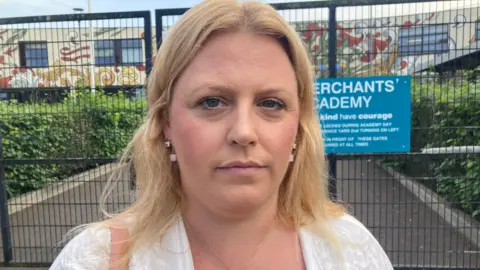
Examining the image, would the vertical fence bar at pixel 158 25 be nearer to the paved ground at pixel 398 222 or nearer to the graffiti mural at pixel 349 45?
the graffiti mural at pixel 349 45

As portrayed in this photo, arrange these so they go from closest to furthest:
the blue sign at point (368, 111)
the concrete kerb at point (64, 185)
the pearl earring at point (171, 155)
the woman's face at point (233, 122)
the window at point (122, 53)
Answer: the woman's face at point (233, 122), the pearl earring at point (171, 155), the blue sign at point (368, 111), the window at point (122, 53), the concrete kerb at point (64, 185)

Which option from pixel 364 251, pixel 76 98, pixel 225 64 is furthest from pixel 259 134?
pixel 76 98

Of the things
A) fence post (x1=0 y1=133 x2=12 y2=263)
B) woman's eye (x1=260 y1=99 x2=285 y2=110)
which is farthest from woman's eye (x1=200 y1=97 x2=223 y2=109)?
fence post (x1=0 y1=133 x2=12 y2=263)

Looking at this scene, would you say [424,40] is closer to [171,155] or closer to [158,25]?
[158,25]

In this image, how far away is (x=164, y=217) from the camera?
126 cm

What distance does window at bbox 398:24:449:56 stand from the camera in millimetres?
3576

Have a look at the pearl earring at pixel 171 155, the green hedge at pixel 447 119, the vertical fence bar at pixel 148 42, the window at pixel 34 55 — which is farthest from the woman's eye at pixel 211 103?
the window at pixel 34 55

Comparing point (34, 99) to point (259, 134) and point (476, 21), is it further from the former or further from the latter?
point (476, 21)

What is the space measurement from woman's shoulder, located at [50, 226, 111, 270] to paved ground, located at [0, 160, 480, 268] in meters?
2.57

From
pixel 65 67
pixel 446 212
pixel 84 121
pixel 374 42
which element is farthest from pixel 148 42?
pixel 446 212

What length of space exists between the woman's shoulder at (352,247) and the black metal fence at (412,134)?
88.3 inches

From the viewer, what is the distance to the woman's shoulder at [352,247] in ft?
4.20

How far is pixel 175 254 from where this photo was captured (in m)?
1.17

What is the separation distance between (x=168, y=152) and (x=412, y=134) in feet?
10.5
